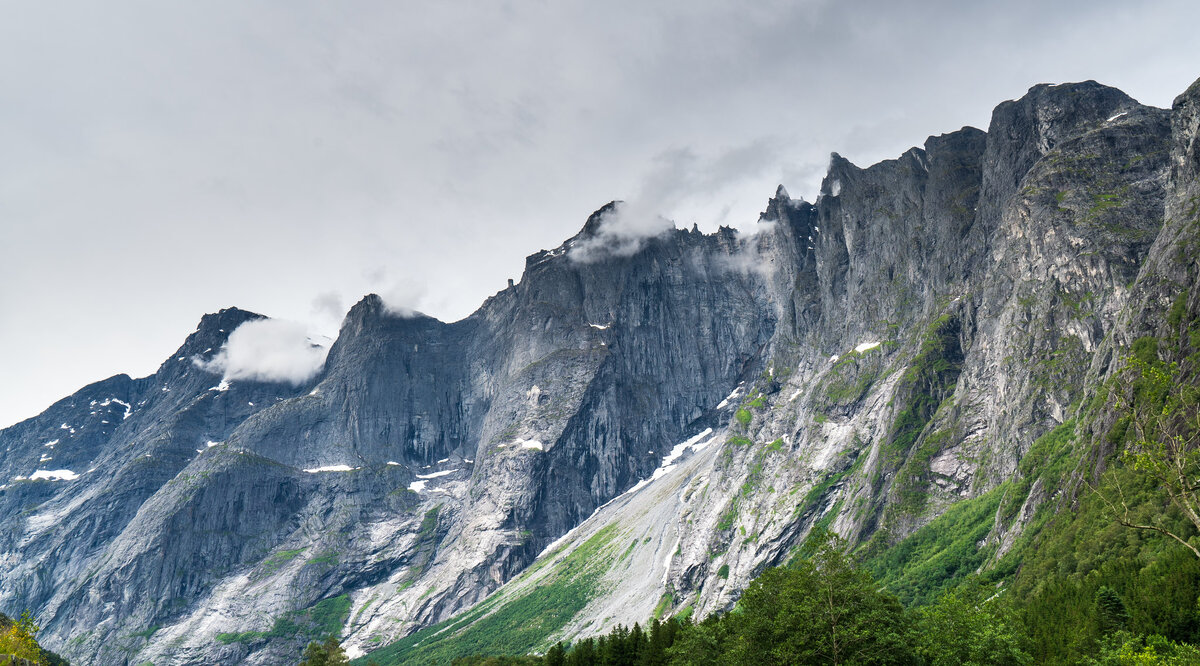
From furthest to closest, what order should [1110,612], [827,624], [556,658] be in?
[556,658] < [1110,612] < [827,624]

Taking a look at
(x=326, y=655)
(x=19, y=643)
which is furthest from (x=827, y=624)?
(x=326, y=655)

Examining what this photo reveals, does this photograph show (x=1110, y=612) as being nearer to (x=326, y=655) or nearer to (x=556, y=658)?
(x=556, y=658)

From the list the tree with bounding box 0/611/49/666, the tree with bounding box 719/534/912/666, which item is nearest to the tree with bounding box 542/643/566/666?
the tree with bounding box 719/534/912/666

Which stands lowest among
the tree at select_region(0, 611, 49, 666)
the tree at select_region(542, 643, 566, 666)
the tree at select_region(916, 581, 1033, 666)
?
the tree at select_region(542, 643, 566, 666)

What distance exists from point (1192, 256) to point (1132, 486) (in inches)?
2157

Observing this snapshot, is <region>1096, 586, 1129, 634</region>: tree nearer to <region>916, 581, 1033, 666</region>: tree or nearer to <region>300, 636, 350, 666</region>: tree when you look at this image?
<region>916, 581, 1033, 666</region>: tree

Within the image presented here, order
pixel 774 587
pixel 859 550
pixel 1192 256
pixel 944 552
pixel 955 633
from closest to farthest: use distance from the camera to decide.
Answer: pixel 955 633 → pixel 774 587 → pixel 1192 256 → pixel 944 552 → pixel 859 550

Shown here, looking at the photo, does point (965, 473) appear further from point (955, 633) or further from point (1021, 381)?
point (955, 633)

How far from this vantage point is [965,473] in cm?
19675

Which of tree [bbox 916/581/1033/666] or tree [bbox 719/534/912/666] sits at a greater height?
tree [bbox 719/534/912/666]

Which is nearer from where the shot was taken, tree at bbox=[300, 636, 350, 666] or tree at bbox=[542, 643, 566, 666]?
tree at bbox=[300, 636, 350, 666]

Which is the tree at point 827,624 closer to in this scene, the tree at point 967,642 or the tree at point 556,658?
the tree at point 967,642

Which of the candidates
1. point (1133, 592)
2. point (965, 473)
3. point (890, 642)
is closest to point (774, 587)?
point (890, 642)

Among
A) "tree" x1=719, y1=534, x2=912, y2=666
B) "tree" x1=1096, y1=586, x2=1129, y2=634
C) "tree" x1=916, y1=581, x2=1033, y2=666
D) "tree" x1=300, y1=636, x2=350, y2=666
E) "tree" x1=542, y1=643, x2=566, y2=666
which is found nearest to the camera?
"tree" x1=719, y1=534, x2=912, y2=666
